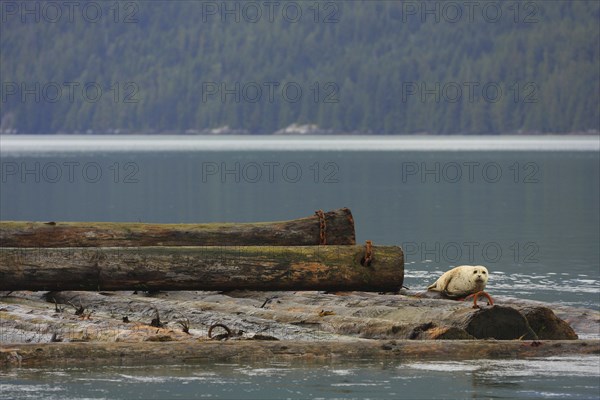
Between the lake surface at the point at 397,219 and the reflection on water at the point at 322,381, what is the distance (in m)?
0.02

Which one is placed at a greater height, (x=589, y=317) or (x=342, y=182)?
(x=589, y=317)

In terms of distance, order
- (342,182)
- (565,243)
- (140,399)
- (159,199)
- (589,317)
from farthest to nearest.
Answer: (342,182), (159,199), (565,243), (589,317), (140,399)

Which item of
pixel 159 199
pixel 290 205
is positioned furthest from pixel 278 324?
pixel 159 199

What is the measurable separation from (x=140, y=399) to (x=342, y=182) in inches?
2312

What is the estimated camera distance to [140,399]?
11648mm

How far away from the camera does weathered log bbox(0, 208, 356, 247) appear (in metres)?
17.9

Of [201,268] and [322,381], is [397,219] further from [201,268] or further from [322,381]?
[322,381]

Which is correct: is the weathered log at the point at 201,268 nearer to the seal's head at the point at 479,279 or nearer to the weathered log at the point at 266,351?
the seal's head at the point at 479,279

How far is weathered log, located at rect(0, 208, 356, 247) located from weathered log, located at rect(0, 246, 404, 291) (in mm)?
824

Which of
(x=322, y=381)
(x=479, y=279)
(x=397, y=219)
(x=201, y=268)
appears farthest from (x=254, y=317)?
(x=397, y=219)

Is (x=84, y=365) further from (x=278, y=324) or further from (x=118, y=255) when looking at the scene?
(x=118, y=255)

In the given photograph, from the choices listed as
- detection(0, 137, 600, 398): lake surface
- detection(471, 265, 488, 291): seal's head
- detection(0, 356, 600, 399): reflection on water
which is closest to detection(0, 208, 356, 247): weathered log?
detection(471, 265, 488, 291): seal's head

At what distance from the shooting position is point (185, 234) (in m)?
17.9

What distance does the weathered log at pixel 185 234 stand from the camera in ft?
58.6
